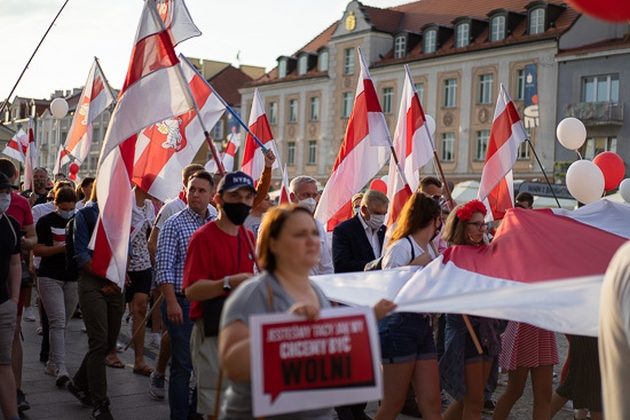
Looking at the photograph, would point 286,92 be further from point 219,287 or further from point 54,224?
point 219,287

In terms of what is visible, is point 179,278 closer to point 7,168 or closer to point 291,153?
point 7,168

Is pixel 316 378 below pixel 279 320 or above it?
below

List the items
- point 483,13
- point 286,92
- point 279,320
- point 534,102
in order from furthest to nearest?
point 286,92, point 483,13, point 534,102, point 279,320

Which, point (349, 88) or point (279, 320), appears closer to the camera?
point (279, 320)

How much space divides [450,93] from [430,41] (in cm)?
380

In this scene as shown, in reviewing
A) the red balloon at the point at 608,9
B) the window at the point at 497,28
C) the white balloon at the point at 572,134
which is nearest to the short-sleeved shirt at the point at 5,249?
the red balloon at the point at 608,9

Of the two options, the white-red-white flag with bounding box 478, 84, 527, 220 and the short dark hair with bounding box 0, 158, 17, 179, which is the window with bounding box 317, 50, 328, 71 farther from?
the short dark hair with bounding box 0, 158, 17, 179

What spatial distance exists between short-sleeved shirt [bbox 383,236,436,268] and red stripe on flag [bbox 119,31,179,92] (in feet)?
7.70

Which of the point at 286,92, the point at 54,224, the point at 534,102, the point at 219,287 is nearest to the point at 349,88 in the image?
the point at 286,92

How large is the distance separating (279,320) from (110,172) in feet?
13.7

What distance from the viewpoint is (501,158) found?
1226 cm

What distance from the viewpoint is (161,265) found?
6.95m

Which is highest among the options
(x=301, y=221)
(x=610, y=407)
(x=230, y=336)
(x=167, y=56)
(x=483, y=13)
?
(x=483, y=13)

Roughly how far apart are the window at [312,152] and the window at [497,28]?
48.5ft
